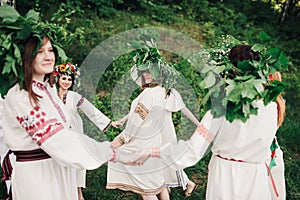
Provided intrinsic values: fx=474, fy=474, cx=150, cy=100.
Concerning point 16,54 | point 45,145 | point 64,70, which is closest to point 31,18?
point 16,54

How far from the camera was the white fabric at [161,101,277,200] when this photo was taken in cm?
329

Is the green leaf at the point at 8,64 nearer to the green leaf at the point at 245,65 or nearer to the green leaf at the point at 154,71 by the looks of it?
the green leaf at the point at 245,65

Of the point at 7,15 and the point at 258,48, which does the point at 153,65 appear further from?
the point at 7,15

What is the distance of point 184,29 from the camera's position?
10805 mm

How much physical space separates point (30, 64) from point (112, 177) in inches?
83.8

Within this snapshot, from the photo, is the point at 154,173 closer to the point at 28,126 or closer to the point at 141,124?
the point at 141,124

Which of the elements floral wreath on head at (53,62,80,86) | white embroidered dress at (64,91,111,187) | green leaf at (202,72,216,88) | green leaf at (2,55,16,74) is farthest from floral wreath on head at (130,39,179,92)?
green leaf at (2,55,16,74)

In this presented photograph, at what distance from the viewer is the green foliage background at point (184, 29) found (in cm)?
648

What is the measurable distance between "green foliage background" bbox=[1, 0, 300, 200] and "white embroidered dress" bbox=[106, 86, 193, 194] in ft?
1.88

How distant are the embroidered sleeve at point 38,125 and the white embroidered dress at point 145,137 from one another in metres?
1.90

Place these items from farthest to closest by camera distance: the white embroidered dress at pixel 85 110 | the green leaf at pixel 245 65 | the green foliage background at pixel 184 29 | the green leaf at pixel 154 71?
the green foliage background at pixel 184 29 → the white embroidered dress at pixel 85 110 → the green leaf at pixel 154 71 → the green leaf at pixel 245 65

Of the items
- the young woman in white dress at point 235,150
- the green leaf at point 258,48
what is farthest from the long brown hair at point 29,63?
the green leaf at point 258,48

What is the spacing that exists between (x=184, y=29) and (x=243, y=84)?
782 cm

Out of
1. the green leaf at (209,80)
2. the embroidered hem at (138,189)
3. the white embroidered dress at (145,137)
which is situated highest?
the green leaf at (209,80)
